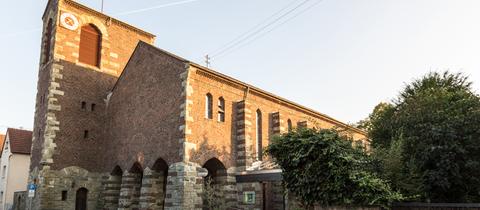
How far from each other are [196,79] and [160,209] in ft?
26.1

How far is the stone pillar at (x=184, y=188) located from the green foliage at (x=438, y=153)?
9623mm

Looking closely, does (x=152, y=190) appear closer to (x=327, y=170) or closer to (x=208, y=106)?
(x=208, y=106)

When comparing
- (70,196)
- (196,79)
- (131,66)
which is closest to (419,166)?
(196,79)

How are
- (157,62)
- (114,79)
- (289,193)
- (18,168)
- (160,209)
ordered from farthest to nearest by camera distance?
(18,168) < (114,79) < (157,62) < (160,209) < (289,193)

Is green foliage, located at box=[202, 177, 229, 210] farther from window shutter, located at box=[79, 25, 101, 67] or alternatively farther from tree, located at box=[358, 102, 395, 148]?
window shutter, located at box=[79, 25, 101, 67]

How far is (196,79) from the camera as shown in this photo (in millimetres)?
22406

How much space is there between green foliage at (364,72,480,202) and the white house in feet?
112

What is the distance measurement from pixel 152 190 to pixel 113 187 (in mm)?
5611

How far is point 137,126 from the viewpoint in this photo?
81.2 feet

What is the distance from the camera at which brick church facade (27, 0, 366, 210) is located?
851 inches

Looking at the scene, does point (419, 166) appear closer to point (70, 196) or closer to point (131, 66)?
point (131, 66)

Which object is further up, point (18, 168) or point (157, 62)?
point (157, 62)

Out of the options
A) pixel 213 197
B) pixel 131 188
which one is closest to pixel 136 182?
Answer: pixel 131 188

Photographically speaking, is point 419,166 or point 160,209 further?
point 160,209
